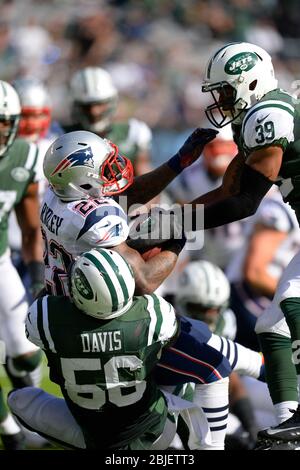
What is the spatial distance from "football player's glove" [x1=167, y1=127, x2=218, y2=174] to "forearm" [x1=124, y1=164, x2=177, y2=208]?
6 centimetres

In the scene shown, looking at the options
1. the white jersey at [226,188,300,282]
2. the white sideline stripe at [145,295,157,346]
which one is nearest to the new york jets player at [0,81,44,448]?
the white jersey at [226,188,300,282]

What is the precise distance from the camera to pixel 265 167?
495 cm

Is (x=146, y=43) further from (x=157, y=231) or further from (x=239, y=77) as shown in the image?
(x=157, y=231)

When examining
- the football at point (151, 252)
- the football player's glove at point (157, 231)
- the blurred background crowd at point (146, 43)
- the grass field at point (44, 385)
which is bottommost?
the grass field at point (44, 385)

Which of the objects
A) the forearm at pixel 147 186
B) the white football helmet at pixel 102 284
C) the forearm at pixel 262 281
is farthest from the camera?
the forearm at pixel 262 281

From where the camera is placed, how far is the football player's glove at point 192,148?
5.42 metres

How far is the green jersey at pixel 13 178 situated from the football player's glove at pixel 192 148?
1522 millimetres

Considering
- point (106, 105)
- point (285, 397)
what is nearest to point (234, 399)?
point (285, 397)

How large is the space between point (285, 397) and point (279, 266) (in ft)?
10.5

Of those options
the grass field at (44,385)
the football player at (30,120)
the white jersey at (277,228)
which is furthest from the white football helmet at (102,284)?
the football player at (30,120)

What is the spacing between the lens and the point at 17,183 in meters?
6.88

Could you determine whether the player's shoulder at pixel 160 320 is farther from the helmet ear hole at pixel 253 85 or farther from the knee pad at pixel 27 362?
the knee pad at pixel 27 362
